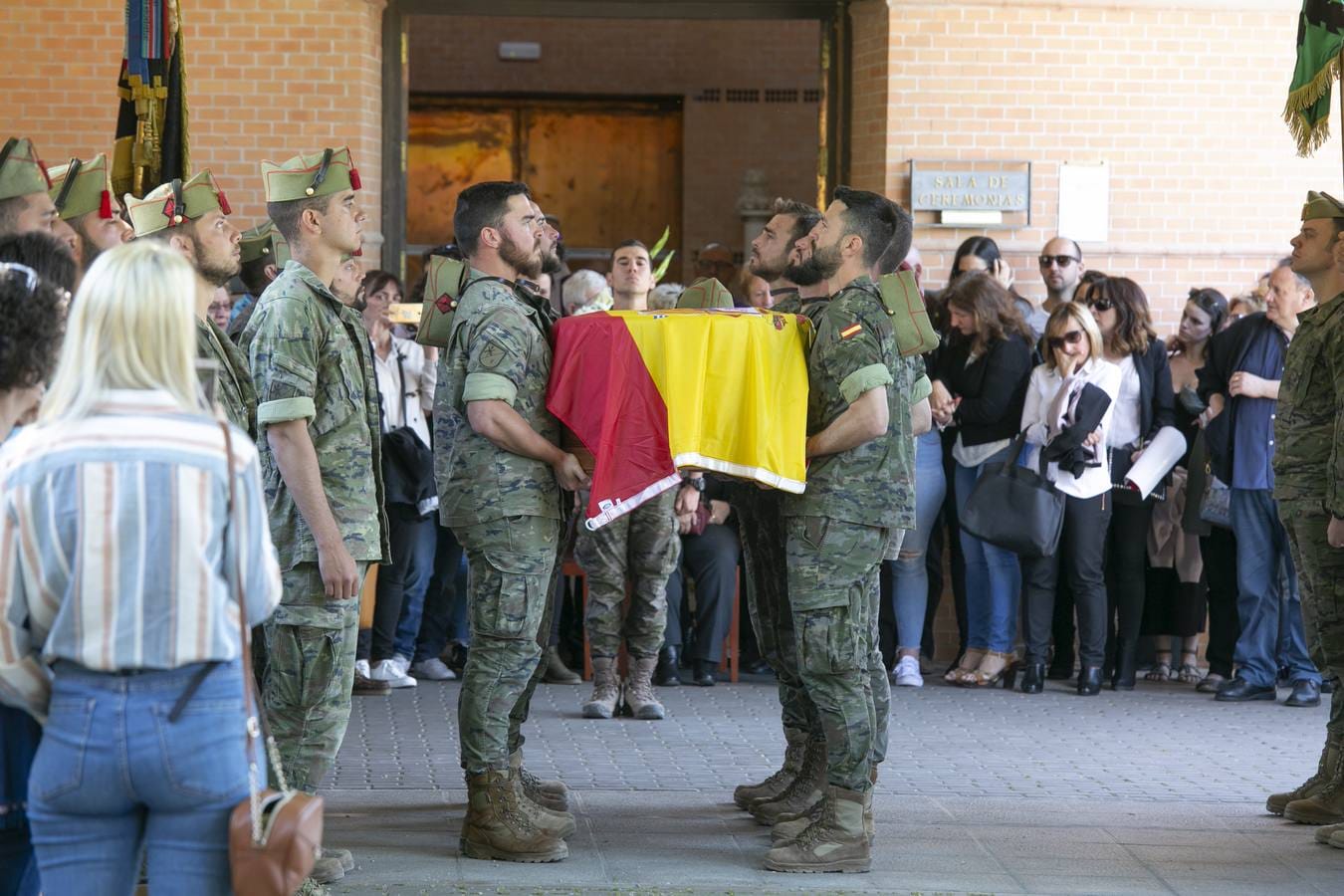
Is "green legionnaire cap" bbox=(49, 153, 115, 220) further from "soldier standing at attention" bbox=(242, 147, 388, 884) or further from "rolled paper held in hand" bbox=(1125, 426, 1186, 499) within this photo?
"rolled paper held in hand" bbox=(1125, 426, 1186, 499)

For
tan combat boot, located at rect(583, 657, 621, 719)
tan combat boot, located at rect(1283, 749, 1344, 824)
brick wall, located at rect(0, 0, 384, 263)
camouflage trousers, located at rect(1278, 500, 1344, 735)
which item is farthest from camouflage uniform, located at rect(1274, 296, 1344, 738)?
brick wall, located at rect(0, 0, 384, 263)

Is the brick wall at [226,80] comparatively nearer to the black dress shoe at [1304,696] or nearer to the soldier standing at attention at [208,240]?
the soldier standing at attention at [208,240]

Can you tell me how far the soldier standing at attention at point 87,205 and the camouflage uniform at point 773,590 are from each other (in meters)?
2.17

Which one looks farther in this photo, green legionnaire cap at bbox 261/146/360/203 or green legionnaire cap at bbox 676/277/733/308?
green legionnaire cap at bbox 676/277/733/308

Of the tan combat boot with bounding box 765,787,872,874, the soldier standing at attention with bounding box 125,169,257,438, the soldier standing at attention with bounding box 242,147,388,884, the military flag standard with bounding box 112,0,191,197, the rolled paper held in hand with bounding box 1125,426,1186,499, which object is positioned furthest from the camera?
the rolled paper held in hand with bounding box 1125,426,1186,499

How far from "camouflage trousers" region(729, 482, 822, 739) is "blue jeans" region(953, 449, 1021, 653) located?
10.4 feet

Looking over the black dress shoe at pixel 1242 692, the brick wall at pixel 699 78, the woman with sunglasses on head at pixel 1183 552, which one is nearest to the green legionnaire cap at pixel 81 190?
the woman with sunglasses on head at pixel 1183 552

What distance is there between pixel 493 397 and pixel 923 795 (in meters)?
2.33

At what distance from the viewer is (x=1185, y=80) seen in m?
10.4

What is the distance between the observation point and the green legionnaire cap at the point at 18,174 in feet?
15.4

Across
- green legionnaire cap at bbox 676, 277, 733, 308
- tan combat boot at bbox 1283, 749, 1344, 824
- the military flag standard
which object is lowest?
tan combat boot at bbox 1283, 749, 1344, 824

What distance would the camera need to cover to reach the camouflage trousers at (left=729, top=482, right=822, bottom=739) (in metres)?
6.05

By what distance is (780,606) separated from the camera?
20.0 feet

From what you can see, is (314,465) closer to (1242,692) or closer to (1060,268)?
(1242,692)
